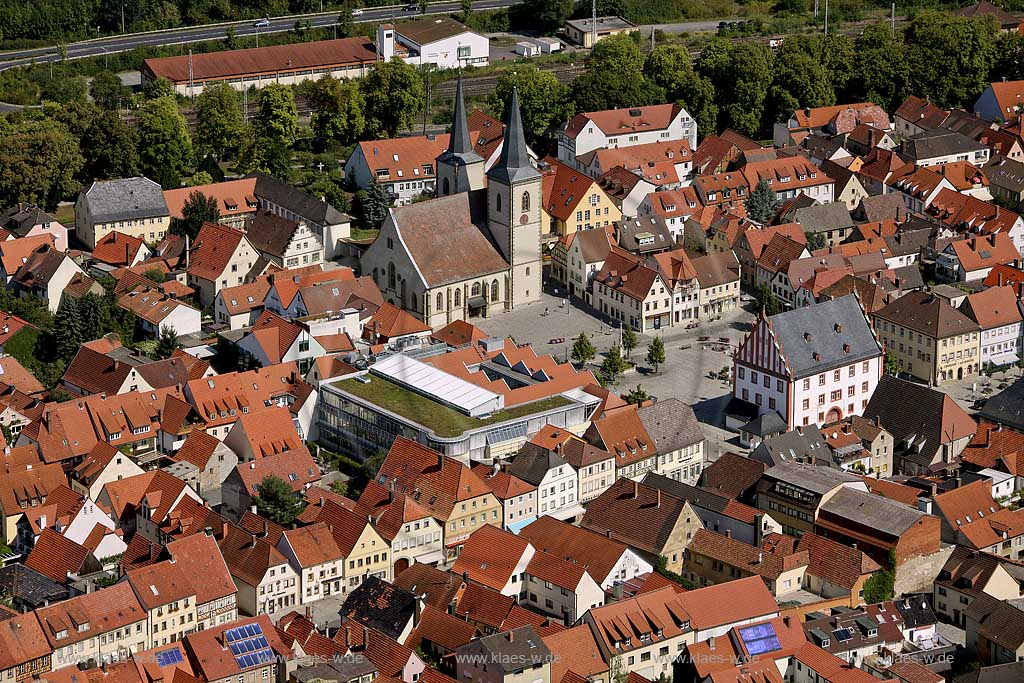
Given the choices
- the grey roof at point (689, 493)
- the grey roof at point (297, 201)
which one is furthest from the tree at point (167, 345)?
the grey roof at point (689, 493)

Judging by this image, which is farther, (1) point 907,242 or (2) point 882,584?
(1) point 907,242

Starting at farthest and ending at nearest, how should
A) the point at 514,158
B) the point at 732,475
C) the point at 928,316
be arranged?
the point at 514,158, the point at 928,316, the point at 732,475

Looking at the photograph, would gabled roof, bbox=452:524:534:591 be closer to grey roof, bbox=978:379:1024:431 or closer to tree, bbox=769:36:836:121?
grey roof, bbox=978:379:1024:431

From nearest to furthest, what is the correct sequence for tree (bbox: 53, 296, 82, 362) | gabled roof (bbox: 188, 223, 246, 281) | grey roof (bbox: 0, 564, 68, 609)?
grey roof (bbox: 0, 564, 68, 609), tree (bbox: 53, 296, 82, 362), gabled roof (bbox: 188, 223, 246, 281)

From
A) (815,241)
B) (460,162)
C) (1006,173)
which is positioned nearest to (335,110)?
(460,162)

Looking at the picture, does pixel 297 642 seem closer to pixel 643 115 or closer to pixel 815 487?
pixel 815 487

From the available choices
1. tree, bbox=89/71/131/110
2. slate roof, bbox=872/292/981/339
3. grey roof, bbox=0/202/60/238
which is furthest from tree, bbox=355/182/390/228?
slate roof, bbox=872/292/981/339

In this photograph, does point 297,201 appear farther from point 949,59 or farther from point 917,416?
point 949,59
